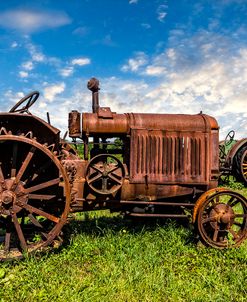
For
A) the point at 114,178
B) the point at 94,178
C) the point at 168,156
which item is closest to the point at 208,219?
the point at 168,156

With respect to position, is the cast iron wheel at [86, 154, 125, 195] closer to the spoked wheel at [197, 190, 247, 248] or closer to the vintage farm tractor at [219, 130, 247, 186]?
the spoked wheel at [197, 190, 247, 248]

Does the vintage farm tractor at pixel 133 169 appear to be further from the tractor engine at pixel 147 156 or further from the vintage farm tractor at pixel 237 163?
the vintage farm tractor at pixel 237 163

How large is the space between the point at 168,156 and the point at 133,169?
1.78 feet

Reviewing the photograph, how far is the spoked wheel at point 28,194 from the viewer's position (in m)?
4.03

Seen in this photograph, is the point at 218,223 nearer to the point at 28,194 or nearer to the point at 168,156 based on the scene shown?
the point at 168,156

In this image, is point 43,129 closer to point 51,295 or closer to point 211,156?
point 51,295

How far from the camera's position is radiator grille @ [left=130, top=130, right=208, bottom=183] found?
15.5ft

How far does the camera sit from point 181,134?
4.84 m

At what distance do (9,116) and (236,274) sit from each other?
3.23 m

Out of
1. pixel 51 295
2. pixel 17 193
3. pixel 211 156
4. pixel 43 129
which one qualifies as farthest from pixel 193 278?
pixel 43 129

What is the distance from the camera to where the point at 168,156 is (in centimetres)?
478

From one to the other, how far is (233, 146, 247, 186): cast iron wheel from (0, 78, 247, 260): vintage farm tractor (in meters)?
6.23

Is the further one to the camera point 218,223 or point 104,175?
point 218,223

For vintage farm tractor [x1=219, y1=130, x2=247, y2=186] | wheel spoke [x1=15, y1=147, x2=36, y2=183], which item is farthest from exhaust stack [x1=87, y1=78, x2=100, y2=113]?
vintage farm tractor [x1=219, y1=130, x2=247, y2=186]
